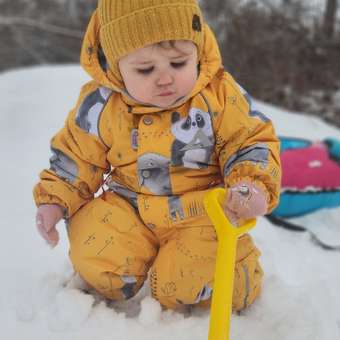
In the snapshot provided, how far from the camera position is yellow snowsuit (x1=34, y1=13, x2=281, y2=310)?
4.05ft

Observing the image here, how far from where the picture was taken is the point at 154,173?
4.20 ft

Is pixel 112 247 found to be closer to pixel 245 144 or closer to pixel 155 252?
pixel 155 252

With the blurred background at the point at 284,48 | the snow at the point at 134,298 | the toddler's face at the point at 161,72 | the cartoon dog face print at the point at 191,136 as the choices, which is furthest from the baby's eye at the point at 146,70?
the blurred background at the point at 284,48

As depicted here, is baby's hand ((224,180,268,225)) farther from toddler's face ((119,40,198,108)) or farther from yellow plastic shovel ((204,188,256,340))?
toddler's face ((119,40,198,108))

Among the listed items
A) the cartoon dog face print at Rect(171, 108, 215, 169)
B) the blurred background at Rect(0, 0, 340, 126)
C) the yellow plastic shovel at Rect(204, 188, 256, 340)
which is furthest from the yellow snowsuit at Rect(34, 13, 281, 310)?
the blurred background at Rect(0, 0, 340, 126)

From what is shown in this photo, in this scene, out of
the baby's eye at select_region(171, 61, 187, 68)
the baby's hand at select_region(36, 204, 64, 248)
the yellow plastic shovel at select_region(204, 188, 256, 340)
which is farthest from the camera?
the baby's hand at select_region(36, 204, 64, 248)

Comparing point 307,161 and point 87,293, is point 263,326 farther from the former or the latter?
point 307,161

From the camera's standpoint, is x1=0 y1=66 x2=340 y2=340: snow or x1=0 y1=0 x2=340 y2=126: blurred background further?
x1=0 y1=0 x2=340 y2=126: blurred background

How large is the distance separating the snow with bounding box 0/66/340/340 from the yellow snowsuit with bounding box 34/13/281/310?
0.18 feet

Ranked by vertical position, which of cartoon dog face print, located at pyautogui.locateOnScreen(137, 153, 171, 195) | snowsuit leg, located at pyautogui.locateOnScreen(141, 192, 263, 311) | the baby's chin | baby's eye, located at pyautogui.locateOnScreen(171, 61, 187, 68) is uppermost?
baby's eye, located at pyautogui.locateOnScreen(171, 61, 187, 68)

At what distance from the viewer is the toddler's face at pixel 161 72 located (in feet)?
3.78

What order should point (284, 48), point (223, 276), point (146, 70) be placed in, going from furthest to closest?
point (284, 48) → point (146, 70) → point (223, 276)

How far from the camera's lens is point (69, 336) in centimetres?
121

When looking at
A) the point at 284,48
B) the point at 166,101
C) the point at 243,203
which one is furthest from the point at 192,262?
the point at 284,48
